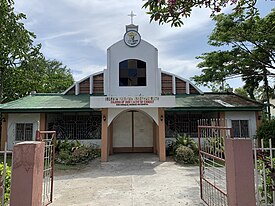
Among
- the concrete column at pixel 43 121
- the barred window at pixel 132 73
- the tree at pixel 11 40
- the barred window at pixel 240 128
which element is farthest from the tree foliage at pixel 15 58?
the barred window at pixel 240 128

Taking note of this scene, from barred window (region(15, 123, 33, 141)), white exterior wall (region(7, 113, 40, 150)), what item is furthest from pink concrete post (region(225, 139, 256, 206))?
barred window (region(15, 123, 33, 141))

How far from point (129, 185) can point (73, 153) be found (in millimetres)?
4740

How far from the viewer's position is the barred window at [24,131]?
523 inches

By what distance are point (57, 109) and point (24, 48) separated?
864 centimetres

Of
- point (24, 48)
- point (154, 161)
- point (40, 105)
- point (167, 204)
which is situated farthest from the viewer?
point (24, 48)

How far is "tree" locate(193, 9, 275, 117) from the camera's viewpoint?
40.5 feet

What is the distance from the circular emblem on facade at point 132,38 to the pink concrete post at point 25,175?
30.6ft

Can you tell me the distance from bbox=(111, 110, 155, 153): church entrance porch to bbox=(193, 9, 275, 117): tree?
4.97 metres

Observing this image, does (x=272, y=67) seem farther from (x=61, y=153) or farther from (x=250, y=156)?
(x=61, y=153)

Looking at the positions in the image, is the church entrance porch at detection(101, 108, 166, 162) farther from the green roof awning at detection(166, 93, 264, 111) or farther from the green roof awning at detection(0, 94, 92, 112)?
the green roof awning at detection(0, 94, 92, 112)

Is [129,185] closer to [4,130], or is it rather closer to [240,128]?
[240,128]

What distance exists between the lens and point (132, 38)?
490 inches

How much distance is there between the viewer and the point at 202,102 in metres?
13.9

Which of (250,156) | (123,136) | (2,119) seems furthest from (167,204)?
(2,119)
